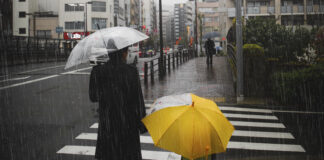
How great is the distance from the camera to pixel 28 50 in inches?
1050

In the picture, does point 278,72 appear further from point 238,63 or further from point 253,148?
point 253,148

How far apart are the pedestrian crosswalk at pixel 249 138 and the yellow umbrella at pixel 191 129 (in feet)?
9.58

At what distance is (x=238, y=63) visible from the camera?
9906 mm

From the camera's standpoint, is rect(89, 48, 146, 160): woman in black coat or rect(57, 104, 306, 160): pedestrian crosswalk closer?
rect(89, 48, 146, 160): woman in black coat

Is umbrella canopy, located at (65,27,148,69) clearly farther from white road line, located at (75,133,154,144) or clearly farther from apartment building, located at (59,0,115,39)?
apartment building, located at (59,0,115,39)

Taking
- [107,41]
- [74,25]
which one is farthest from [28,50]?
[74,25]

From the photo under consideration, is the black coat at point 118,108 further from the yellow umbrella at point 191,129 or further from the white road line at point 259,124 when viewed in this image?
the white road line at point 259,124

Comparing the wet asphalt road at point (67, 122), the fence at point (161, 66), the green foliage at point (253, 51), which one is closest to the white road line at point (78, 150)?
the wet asphalt road at point (67, 122)

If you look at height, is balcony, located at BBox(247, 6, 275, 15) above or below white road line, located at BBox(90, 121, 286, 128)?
above

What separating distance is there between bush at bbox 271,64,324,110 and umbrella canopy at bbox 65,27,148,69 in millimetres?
7291

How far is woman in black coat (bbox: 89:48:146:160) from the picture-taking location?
2.89 metres

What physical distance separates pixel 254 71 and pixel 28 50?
22.3 meters

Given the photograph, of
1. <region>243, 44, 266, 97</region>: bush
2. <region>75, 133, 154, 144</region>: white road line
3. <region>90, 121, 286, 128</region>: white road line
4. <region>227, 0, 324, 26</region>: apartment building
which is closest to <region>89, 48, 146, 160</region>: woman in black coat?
<region>75, 133, 154, 144</region>: white road line

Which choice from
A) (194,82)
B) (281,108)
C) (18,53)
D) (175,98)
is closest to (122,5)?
(18,53)
